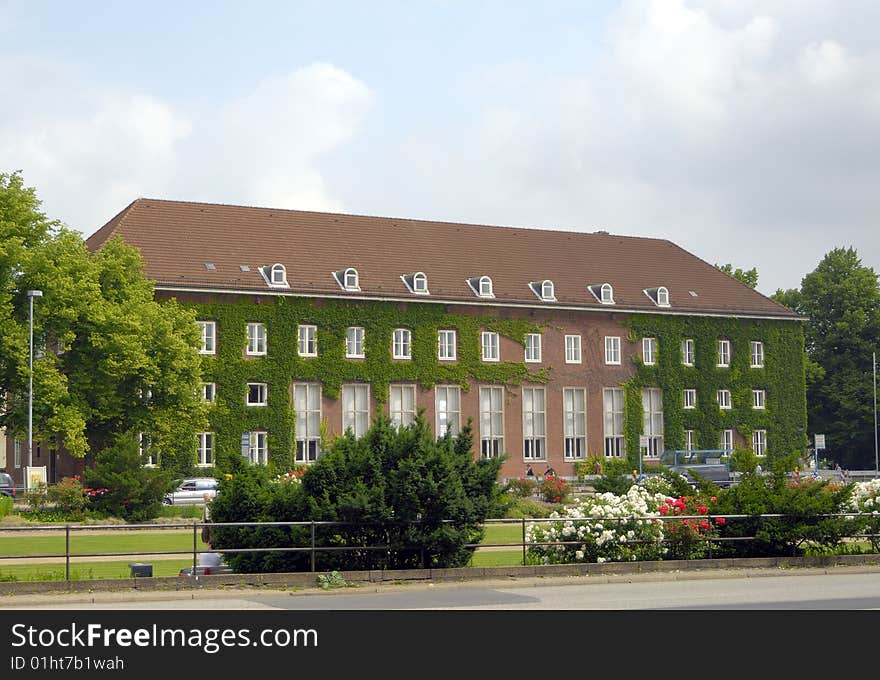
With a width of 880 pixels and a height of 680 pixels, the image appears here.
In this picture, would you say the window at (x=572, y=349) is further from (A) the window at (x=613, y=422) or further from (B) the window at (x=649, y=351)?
(B) the window at (x=649, y=351)

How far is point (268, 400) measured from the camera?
68938 mm

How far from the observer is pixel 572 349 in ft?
257

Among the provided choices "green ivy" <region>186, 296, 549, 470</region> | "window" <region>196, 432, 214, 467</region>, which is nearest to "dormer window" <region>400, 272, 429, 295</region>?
"green ivy" <region>186, 296, 549, 470</region>

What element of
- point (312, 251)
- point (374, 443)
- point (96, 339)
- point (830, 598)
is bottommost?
point (830, 598)

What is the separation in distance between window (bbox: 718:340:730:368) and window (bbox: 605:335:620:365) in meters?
7.62

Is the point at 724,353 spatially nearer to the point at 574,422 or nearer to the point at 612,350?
the point at 612,350

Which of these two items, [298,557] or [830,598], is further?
[298,557]

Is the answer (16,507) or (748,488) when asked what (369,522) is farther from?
(16,507)

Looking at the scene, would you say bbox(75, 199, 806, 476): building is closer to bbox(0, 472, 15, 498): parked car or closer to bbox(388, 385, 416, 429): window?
bbox(388, 385, 416, 429): window

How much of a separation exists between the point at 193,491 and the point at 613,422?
2965 cm

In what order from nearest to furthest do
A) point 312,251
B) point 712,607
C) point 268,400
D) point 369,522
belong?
point 712,607 → point 369,522 → point 268,400 → point 312,251
